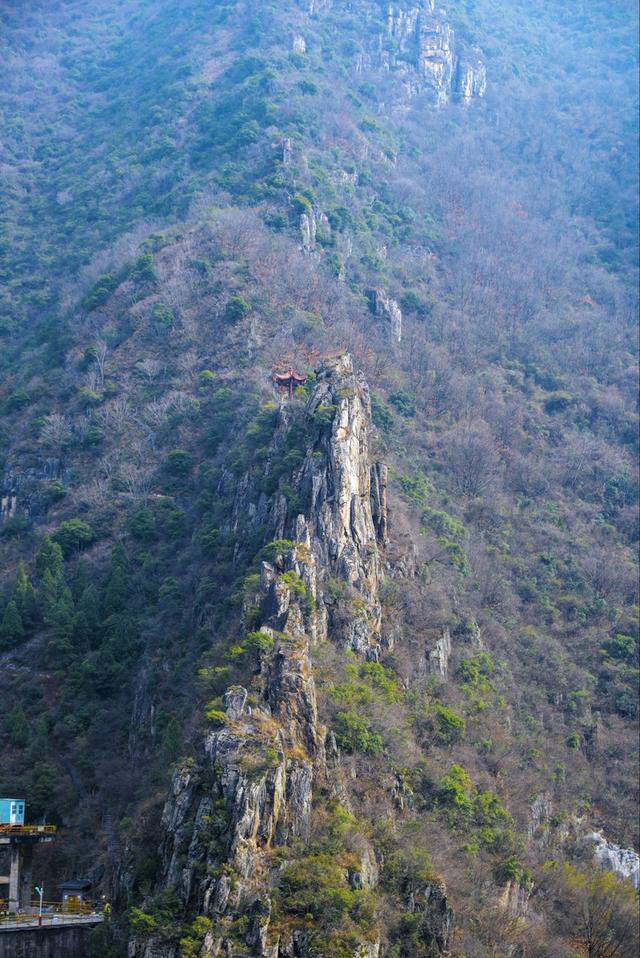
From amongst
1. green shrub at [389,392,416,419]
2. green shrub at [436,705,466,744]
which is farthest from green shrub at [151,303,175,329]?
green shrub at [436,705,466,744]

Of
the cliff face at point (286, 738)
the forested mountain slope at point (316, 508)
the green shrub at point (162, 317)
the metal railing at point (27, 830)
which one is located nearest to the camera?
the cliff face at point (286, 738)

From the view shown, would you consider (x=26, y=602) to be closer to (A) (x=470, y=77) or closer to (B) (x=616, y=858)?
(B) (x=616, y=858)

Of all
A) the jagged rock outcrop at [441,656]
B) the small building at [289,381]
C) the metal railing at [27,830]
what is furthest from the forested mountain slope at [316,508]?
the small building at [289,381]

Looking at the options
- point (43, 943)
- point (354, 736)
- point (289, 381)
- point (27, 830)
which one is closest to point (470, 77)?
point (289, 381)

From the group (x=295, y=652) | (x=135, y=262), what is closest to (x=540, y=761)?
(x=295, y=652)

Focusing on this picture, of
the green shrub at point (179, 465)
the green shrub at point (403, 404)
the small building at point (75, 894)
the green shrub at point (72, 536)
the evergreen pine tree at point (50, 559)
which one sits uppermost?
the green shrub at point (403, 404)

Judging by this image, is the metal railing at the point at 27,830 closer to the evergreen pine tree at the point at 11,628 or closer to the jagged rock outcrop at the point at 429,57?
the evergreen pine tree at the point at 11,628
